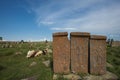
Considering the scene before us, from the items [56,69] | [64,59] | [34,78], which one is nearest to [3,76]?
[34,78]

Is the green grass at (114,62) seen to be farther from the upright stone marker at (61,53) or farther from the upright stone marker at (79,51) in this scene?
the upright stone marker at (61,53)

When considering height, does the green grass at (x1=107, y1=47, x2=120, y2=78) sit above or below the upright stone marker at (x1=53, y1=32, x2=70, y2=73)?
below

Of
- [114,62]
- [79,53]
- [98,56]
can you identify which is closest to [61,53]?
[79,53]

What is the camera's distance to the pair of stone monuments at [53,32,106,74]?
5.31m

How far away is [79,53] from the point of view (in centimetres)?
534

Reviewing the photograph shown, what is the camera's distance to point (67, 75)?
5160 mm

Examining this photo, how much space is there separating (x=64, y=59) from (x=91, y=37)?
4.47ft

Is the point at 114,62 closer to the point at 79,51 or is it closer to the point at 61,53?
the point at 79,51

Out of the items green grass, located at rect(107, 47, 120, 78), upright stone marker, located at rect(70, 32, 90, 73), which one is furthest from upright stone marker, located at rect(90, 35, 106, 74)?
green grass, located at rect(107, 47, 120, 78)

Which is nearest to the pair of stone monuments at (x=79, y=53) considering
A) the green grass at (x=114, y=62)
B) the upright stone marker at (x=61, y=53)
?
the upright stone marker at (x=61, y=53)

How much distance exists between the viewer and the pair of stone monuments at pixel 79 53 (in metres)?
5.31

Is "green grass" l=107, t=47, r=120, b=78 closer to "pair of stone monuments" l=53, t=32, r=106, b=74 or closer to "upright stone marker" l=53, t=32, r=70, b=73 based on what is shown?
"pair of stone monuments" l=53, t=32, r=106, b=74

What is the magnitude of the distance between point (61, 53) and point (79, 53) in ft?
2.30

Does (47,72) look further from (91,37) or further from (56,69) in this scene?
(91,37)
